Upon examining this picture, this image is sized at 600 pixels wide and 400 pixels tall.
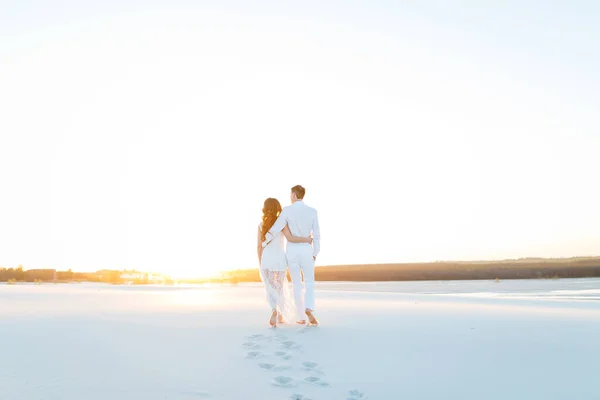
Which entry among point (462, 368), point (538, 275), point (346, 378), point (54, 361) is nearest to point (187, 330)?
point (54, 361)

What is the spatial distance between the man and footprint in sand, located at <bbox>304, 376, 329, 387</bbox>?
2.89 m

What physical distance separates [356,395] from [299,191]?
4317 millimetres

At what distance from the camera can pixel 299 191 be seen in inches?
395

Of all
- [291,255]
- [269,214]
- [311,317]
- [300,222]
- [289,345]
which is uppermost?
[269,214]

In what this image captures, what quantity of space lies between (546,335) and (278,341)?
13.3 ft

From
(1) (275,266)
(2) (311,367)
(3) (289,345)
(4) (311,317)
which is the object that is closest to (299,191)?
(1) (275,266)

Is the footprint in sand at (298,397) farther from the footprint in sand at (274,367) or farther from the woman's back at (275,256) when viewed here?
the woman's back at (275,256)

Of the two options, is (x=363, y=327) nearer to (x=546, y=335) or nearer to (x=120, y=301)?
(x=546, y=335)

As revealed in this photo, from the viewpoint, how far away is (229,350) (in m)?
7.93

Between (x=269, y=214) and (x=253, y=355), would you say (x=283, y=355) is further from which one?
(x=269, y=214)

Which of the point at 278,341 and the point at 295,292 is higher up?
the point at 295,292

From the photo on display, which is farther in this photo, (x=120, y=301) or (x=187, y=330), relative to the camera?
(x=120, y=301)

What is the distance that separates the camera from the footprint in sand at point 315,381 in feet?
21.8

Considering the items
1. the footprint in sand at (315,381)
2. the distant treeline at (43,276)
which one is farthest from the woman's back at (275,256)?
the distant treeline at (43,276)
